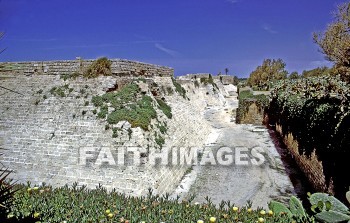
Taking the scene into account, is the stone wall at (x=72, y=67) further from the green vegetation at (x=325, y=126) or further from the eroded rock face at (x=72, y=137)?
the green vegetation at (x=325, y=126)

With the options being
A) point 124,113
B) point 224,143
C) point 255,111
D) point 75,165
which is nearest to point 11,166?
point 75,165

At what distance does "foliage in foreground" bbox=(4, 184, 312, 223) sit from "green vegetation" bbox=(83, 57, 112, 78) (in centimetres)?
827

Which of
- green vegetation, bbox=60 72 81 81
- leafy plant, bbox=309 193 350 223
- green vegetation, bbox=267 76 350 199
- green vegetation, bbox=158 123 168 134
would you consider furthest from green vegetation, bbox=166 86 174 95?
leafy plant, bbox=309 193 350 223

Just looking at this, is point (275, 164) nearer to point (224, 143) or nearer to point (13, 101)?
point (224, 143)

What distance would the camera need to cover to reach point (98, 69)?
40.7 feet

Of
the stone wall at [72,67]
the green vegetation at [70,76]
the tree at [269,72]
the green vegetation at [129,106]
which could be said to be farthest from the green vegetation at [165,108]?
the tree at [269,72]

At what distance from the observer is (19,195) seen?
4738 millimetres

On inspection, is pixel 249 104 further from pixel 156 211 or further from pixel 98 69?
pixel 156 211

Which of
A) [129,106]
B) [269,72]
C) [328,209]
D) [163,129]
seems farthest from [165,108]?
[269,72]

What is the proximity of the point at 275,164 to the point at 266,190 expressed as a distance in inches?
119

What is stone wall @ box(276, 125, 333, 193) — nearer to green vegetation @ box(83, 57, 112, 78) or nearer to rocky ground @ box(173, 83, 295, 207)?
rocky ground @ box(173, 83, 295, 207)

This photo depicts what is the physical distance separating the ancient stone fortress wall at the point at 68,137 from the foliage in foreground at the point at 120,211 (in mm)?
4116

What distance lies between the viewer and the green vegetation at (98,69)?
40.5 ft

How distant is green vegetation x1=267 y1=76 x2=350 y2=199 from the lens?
6480 mm
